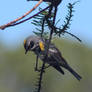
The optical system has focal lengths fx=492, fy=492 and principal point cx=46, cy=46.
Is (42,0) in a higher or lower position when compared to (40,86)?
higher


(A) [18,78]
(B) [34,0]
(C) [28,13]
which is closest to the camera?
(C) [28,13]

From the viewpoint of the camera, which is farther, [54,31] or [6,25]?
[54,31]

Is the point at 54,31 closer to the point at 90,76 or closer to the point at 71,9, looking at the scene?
the point at 71,9

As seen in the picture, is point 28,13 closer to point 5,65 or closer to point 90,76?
point 90,76

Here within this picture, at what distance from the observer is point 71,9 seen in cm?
189

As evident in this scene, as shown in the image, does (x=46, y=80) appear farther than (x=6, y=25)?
Yes

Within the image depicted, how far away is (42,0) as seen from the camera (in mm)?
1758

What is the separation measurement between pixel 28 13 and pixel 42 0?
94 mm

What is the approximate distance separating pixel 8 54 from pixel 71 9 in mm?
38752

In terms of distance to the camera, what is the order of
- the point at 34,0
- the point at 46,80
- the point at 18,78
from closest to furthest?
the point at 34,0
the point at 46,80
the point at 18,78

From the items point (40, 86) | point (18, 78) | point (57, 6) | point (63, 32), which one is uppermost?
point (57, 6)

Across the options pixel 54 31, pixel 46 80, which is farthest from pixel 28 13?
pixel 46 80

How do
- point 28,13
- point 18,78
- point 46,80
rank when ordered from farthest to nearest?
1. point 18,78
2. point 46,80
3. point 28,13

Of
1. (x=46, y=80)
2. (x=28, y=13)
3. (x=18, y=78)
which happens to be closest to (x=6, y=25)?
(x=28, y=13)
